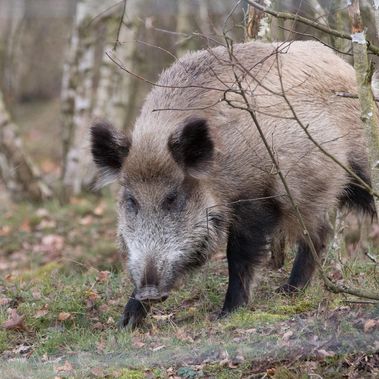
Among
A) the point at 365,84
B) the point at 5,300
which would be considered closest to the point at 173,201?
the point at 5,300

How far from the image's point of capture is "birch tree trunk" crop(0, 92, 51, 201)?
13.1 m

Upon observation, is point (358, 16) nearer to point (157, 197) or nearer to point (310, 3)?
point (157, 197)

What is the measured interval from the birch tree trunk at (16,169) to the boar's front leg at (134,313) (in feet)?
21.5

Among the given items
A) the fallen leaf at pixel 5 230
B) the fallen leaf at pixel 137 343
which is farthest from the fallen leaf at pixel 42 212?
the fallen leaf at pixel 137 343

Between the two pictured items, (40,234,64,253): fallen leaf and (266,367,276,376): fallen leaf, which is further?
(40,234,64,253): fallen leaf

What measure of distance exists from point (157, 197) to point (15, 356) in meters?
1.46

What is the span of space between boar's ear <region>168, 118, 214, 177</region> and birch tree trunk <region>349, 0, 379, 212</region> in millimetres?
1406

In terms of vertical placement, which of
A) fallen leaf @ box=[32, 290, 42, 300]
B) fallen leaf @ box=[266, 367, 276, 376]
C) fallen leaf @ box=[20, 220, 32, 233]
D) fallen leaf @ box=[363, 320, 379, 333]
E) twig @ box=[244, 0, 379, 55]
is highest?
twig @ box=[244, 0, 379, 55]

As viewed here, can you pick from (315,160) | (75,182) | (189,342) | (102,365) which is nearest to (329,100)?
(315,160)

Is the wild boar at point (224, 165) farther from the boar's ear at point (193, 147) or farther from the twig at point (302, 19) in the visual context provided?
the twig at point (302, 19)

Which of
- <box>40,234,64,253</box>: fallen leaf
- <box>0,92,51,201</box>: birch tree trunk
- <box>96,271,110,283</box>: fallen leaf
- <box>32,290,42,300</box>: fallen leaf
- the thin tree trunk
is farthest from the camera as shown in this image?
the thin tree trunk

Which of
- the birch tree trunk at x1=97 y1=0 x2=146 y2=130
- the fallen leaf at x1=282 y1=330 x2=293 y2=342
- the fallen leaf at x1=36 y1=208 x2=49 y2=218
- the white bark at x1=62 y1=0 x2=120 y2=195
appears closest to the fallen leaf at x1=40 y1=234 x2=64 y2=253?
the fallen leaf at x1=36 y1=208 x2=49 y2=218

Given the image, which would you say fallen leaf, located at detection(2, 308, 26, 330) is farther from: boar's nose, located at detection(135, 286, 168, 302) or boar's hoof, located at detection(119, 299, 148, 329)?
boar's nose, located at detection(135, 286, 168, 302)

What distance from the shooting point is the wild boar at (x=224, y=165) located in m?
6.31
